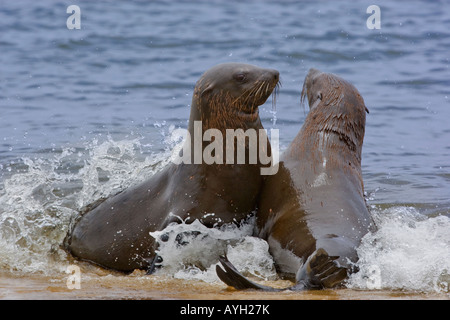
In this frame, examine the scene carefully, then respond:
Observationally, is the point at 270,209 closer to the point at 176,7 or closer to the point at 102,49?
the point at 102,49

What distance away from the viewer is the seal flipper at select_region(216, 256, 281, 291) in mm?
5875

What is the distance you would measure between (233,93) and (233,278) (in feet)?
5.96

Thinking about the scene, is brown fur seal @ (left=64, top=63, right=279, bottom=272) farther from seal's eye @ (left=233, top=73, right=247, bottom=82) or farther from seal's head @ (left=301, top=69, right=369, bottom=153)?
seal's head @ (left=301, top=69, right=369, bottom=153)

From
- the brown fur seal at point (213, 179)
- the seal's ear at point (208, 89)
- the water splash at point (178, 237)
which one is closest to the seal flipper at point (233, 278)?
the water splash at point (178, 237)

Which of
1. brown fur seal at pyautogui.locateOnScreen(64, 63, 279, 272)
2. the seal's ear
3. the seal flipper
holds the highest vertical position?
the seal's ear

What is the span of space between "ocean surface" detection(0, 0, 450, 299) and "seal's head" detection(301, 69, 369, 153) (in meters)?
0.35

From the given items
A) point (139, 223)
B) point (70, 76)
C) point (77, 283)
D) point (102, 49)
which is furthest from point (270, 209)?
point (102, 49)

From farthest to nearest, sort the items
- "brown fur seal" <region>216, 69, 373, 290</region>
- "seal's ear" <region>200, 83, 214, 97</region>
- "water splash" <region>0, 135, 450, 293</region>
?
"seal's ear" <region>200, 83, 214, 97</region> → "water splash" <region>0, 135, 450, 293</region> → "brown fur seal" <region>216, 69, 373, 290</region>

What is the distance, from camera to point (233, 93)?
7008 millimetres

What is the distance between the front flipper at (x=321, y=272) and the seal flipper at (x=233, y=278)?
1.02ft

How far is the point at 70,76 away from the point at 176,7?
22.7 feet

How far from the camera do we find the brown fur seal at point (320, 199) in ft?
20.0

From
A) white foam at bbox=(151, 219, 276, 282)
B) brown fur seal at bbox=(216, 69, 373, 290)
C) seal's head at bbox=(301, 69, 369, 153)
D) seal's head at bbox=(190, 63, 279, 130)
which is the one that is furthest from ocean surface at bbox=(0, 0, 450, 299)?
seal's head at bbox=(190, 63, 279, 130)

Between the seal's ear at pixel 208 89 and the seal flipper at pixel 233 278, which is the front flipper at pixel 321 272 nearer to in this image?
the seal flipper at pixel 233 278
